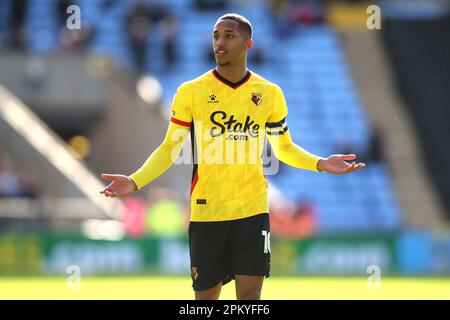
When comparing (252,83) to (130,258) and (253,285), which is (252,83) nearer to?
(253,285)

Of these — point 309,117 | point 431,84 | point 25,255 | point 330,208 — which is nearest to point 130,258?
point 25,255

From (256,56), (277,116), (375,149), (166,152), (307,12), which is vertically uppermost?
(307,12)

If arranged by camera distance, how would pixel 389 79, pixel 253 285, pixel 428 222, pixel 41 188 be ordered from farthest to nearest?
1. pixel 389 79
2. pixel 428 222
3. pixel 41 188
4. pixel 253 285

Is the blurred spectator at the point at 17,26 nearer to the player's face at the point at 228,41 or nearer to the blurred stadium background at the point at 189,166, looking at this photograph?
the blurred stadium background at the point at 189,166

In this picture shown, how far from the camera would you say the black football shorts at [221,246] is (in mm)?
8570

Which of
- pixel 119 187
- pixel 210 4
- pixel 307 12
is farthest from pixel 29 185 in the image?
pixel 119 187

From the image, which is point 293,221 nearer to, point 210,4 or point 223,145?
point 210,4

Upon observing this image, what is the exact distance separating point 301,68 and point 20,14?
8.01 m

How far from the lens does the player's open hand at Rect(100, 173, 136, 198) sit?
8.56 metres

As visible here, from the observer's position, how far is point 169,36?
30.4m

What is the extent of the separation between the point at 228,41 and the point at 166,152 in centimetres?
97

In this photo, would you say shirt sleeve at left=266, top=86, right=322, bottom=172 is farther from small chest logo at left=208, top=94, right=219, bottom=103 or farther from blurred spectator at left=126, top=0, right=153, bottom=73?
blurred spectator at left=126, top=0, right=153, bottom=73

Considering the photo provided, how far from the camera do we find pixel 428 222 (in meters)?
29.8

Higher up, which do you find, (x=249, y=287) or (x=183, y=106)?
(x=183, y=106)
